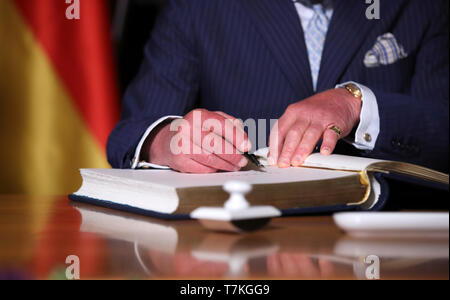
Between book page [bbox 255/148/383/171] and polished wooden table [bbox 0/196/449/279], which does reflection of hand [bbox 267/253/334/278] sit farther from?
book page [bbox 255/148/383/171]

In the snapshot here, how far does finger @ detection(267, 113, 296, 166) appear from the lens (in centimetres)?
87

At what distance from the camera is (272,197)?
628 millimetres

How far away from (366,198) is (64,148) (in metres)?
1.20

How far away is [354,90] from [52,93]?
3.20 ft

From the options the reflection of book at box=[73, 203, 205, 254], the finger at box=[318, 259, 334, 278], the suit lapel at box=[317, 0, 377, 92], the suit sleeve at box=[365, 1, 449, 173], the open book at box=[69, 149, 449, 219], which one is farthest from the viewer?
the suit lapel at box=[317, 0, 377, 92]

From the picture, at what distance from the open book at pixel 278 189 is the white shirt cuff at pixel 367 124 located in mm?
274

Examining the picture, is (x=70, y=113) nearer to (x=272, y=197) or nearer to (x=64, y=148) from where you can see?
(x=64, y=148)

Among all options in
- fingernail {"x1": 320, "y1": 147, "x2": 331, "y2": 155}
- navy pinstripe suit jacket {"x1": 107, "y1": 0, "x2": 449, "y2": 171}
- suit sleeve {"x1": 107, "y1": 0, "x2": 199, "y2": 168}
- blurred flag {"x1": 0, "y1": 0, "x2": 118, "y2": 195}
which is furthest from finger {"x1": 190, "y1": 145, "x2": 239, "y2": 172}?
blurred flag {"x1": 0, "y1": 0, "x2": 118, "y2": 195}

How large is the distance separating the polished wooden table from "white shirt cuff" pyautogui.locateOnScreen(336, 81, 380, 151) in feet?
1.35

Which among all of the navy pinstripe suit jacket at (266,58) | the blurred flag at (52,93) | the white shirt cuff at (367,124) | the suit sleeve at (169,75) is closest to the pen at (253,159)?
the white shirt cuff at (367,124)

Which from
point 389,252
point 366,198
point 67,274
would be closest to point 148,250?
point 67,274

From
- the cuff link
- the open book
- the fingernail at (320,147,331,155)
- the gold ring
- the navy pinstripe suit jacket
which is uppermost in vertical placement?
the navy pinstripe suit jacket

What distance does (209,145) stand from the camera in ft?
2.69

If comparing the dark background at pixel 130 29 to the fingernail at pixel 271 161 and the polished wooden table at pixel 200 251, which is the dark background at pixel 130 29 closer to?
the fingernail at pixel 271 161
